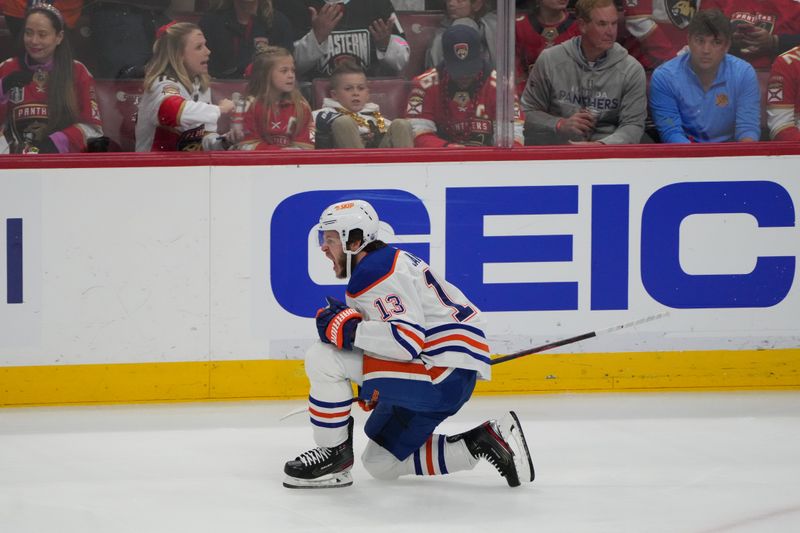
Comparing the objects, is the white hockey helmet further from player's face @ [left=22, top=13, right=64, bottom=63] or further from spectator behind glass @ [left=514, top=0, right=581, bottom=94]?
player's face @ [left=22, top=13, right=64, bottom=63]

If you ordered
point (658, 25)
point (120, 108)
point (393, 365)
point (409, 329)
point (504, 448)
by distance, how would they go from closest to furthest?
point (409, 329)
point (393, 365)
point (504, 448)
point (120, 108)
point (658, 25)

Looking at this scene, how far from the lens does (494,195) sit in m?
5.00

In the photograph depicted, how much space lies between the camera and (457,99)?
A: 5039 mm

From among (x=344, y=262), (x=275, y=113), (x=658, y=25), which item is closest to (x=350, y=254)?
(x=344, y=262)

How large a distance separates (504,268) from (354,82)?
1.00m

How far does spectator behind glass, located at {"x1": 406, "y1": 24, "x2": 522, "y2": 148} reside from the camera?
4996 millimetres

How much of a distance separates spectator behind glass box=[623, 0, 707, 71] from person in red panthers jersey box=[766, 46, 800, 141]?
432 millimetres

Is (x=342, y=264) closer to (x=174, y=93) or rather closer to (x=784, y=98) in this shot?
(x=174, y=93)

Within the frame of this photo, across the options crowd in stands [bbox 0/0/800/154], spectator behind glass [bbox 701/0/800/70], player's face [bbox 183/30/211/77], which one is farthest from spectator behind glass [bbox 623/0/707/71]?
player's face [bbox 183/30/211/77]

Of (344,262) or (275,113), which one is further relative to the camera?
(275,113)

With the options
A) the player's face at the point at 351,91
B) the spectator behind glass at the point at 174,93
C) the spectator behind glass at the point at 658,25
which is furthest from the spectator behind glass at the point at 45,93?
the spectator behind glass at the point at 658,25

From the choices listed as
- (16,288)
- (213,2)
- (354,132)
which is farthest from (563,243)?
(16,288)

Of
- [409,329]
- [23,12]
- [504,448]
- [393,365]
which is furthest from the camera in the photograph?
[23,12]

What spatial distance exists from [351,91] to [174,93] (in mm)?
725
